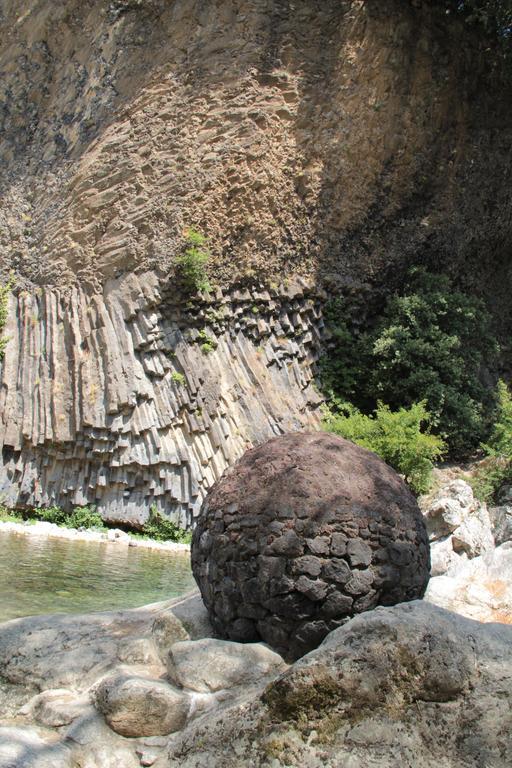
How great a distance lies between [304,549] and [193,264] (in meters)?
11.3

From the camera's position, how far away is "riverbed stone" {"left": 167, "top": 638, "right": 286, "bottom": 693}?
10.9ft

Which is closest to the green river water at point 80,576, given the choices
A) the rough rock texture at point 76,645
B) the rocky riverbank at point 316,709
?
the rough rock texture at point 76,645

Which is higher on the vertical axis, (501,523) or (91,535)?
(501,523)

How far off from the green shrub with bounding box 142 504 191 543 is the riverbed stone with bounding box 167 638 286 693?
373 inches

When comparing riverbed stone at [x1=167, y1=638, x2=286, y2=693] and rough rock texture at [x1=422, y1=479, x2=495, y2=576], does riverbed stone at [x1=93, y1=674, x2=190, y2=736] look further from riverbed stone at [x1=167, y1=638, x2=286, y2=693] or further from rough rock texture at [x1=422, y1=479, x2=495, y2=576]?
rough rock texture at [x1=422, y1=479, x2=495, y2=576]

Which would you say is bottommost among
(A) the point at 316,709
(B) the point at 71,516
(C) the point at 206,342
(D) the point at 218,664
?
(B) the point at 71,516

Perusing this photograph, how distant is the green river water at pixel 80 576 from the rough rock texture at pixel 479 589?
2819 millimetres

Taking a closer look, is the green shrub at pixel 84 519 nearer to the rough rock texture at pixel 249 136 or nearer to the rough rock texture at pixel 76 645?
the rough rock texture at pixel 249 136

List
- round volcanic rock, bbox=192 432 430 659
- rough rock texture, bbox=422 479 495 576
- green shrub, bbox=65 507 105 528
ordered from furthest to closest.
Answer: green shrub, bbox=65 507 105 528 → rough rock texture, bbox=422 479 495 576 → round volcanic rock, bbox=192 432 430 659

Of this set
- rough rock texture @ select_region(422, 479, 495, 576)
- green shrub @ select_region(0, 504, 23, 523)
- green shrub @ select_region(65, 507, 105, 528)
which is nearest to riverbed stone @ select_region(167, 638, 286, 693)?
rough rock texture @ select_region(422, 479, 495, 576)

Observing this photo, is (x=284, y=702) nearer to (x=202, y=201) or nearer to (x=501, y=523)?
(x=501, y=523)

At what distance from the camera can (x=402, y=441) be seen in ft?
42.7

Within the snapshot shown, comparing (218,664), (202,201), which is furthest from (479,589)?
(202,201)

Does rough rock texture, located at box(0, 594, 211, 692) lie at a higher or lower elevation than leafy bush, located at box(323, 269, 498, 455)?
lower
